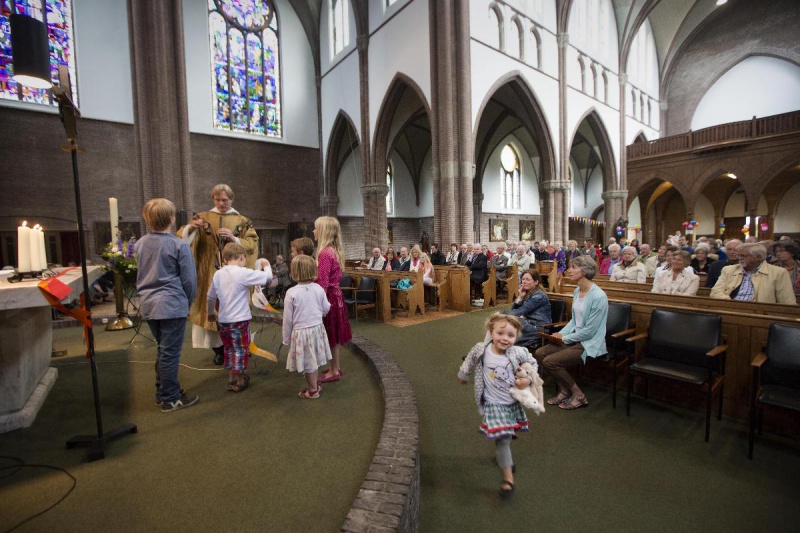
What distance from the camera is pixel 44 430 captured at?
3039 millimetres

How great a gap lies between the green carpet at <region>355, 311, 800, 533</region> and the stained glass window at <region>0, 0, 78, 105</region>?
15.3 metres

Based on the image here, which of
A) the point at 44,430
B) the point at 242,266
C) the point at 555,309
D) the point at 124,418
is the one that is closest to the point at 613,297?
the point at 555,309

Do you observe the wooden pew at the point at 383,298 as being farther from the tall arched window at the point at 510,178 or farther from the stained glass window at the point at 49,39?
the tall arched window at the point at 510,178

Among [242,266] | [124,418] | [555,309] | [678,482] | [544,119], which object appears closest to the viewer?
[678,482]

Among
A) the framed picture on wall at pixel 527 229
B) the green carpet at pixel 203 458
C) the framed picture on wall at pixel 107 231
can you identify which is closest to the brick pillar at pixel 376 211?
the framed picture on wall at pixel 107 231

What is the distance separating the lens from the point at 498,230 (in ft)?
75.4

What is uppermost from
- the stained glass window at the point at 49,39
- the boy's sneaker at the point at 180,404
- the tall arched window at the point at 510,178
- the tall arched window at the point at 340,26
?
the tall arched window at the point at 340,26

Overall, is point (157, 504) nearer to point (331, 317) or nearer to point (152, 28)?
point (331, 317)

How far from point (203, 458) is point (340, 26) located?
18707 millimetres

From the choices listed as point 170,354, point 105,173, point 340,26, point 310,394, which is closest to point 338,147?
point 340,26

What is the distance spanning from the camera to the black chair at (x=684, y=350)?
3189 mm

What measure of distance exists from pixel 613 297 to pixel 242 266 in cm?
418

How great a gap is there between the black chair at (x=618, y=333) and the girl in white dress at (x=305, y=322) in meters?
2.75

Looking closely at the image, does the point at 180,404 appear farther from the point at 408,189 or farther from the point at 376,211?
the point at 408,189
